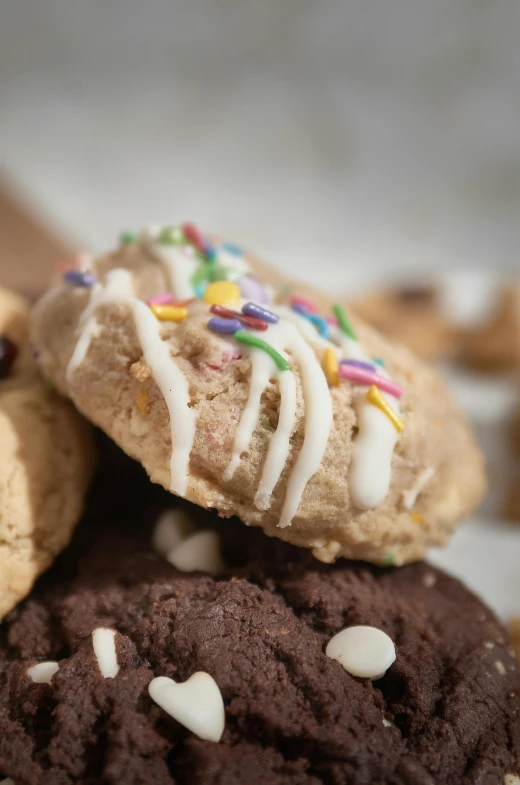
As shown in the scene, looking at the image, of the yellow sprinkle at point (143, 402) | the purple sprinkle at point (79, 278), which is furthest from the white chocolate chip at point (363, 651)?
the purple sprinkle at point (79, 278)

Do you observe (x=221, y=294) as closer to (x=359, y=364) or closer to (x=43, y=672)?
(x=359, y=364)

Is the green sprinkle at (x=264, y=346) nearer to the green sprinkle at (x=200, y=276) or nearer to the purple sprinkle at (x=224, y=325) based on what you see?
the purple sprinkle at (x=224, y=325)

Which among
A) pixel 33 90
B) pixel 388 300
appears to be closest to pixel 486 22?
pixel 388 300

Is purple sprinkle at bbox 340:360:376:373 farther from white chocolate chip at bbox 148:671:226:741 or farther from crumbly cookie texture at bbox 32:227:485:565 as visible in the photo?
white chocolate chip at bbox 148:671:226:741

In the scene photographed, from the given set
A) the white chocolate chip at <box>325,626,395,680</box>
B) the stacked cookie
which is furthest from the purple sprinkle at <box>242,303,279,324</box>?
the white chocolate chip at <box>325,626,395,680</box>

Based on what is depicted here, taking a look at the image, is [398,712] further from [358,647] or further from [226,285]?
[226,285]

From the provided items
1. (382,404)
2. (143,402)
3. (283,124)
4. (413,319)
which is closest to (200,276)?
(143,402)
